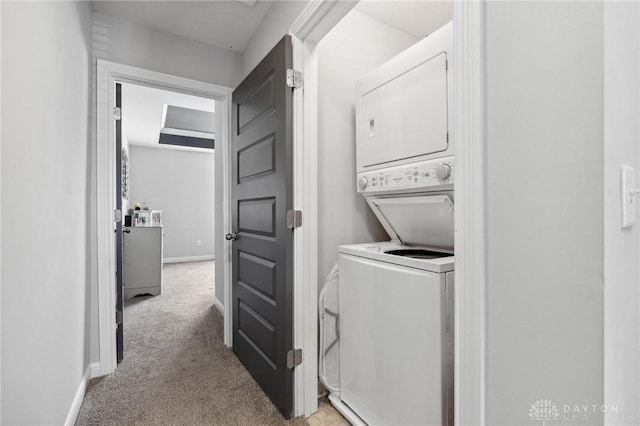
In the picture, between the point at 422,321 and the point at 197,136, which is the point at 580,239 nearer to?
the point at 422,321

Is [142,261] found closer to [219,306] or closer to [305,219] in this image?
[219,306]

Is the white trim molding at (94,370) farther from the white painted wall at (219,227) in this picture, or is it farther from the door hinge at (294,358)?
the door hinge at (294,358)

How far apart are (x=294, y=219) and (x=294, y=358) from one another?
2.45 feet

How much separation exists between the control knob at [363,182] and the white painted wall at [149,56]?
1.48 m

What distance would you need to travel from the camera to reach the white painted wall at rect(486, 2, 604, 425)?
0.60 m

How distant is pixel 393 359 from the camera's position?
1.34m

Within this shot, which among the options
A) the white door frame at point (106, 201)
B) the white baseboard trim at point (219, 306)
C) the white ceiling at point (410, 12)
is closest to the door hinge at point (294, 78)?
the white ceiling at point (410, 12)

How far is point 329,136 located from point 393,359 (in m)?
1.29

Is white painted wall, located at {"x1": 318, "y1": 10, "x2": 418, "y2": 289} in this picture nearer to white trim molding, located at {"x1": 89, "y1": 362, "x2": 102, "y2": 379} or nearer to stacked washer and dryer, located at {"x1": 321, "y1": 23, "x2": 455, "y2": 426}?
stacked washer and dryer, located at {"x1": 321, "y1": 23, "x2": 455, "y2": 426}

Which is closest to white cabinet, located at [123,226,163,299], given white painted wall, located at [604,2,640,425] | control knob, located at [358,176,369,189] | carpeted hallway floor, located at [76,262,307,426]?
carpeted hallway floor, located at [76,262,307,426]

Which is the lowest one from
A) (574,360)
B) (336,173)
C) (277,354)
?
(277,354)

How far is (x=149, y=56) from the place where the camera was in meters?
2.20

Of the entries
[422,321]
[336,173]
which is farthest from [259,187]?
[422,321]

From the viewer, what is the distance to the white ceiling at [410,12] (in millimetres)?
1974
